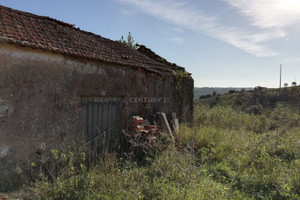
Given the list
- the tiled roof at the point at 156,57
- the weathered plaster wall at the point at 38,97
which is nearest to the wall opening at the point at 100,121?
the weathered plaster wall at the point at 38,97

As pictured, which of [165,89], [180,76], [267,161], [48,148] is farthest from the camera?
[180,76]

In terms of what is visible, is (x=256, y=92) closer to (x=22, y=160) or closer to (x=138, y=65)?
(x=138, y=65)

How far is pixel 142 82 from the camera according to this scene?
7.31 m

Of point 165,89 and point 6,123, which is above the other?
point 165,89

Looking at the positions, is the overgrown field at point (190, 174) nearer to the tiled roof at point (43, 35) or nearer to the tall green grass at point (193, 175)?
the tall green grass at point (193, 175)

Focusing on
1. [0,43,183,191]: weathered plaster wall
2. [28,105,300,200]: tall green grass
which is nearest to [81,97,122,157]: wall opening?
[0,43,183,191]: weathered plaster wall

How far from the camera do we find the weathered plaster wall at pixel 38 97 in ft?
13.3

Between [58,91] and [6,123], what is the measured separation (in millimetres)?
1230

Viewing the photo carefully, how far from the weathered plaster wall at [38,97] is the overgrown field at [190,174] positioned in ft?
2.03

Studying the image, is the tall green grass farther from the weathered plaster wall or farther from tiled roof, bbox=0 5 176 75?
tiled roof, bbox=0 5 176 75

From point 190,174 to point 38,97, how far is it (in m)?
3.40

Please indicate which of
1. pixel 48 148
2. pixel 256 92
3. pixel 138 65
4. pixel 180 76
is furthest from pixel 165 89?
pixel 256 92

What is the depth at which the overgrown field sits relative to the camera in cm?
356

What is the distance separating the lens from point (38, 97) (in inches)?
178
